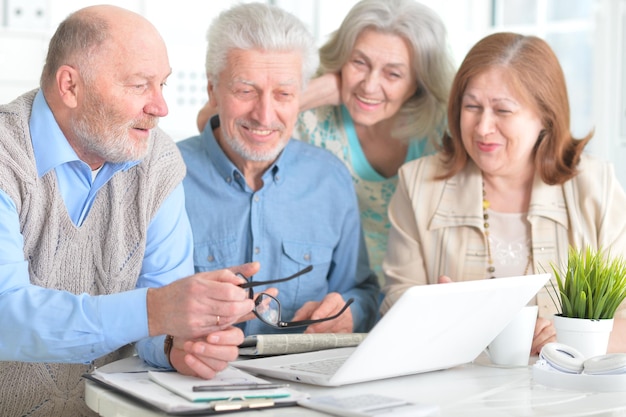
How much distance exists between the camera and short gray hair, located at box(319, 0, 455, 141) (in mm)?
2586

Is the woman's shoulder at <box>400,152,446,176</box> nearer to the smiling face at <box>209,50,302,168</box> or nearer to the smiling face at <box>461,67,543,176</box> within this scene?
the smiling face at <box>461,67,543,176</box>

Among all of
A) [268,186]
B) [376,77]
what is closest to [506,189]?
[376,77]

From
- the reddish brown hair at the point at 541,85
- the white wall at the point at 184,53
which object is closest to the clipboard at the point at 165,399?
the reddish brown hair at the point at 541,85

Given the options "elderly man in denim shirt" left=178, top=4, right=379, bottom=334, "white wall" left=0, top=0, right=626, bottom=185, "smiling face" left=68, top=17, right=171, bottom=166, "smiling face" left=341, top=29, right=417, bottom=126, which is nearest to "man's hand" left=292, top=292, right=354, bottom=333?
"elderly man in denim shirt" left=178, top=4, right=379, bottom=334

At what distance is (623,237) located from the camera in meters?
2.19

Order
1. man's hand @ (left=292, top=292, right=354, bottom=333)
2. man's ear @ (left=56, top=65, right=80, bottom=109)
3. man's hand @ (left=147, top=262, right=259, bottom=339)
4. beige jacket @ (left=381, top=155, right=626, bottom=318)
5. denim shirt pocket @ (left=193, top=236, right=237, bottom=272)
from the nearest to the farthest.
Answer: man's hand @ (left=147, top=262, right=259, bottom=339) → man's ear @ (left=56, top=65, right=80, bottom=109) → man's hand @ (left=292, top=292, right=354, bottom=333) → beige jacket @ (left=381, top=155, right=626, bottom=318) → denim shirt pocket @ (left=193, top=236, right=237, bottom=272)

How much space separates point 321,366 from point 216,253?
0.85m

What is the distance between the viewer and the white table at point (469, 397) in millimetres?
1313

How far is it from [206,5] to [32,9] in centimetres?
87

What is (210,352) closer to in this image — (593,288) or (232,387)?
(232,387)

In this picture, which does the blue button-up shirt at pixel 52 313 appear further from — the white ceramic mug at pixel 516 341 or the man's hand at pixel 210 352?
the white ceramic mug at pixel 516 341

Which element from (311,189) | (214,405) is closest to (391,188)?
(311,189)

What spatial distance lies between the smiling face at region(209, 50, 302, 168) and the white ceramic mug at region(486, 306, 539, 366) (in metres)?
0.89

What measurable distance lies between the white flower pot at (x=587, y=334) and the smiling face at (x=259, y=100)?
0.96 metres
